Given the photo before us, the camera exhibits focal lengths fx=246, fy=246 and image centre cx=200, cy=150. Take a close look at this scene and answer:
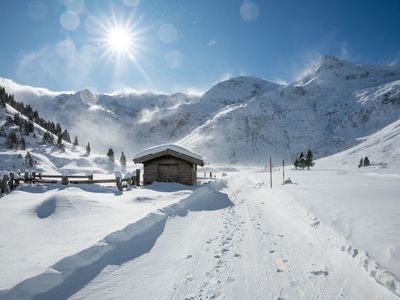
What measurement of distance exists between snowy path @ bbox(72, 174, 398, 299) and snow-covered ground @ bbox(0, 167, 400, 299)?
0.02 meters

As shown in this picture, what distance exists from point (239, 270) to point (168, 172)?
16270 millimetres

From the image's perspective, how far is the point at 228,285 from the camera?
422 centimetres

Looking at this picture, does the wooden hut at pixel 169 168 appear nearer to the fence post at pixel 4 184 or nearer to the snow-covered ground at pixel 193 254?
the fence post at pixel 4 184

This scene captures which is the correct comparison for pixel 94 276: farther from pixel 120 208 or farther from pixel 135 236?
pixel 120 208

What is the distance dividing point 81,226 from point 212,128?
18726cm

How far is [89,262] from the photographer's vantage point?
486 cm

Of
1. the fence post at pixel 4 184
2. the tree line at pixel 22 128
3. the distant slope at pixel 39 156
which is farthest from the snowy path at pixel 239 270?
the tree line at pixel 22 128

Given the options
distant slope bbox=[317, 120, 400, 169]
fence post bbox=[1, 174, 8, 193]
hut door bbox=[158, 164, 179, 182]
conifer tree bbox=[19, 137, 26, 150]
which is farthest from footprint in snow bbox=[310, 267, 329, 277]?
conifer tree bbox=[19, 137, 26, 150]

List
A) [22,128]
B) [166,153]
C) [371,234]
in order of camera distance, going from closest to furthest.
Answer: [371,234] → [166,153] → [22,128]

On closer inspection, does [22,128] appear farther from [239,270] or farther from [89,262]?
[239,270]

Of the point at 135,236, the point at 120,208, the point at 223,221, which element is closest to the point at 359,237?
the point at 223,221

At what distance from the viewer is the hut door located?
813 inches

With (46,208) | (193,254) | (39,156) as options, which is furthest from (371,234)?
(39,156)

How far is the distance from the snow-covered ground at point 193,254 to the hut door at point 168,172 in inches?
464
